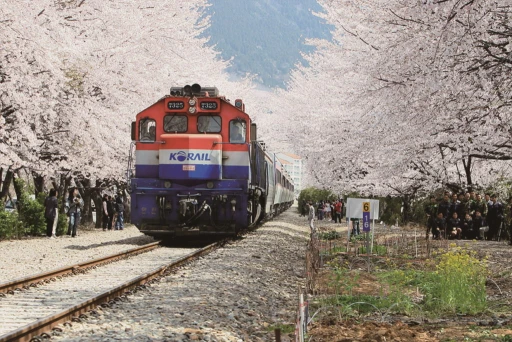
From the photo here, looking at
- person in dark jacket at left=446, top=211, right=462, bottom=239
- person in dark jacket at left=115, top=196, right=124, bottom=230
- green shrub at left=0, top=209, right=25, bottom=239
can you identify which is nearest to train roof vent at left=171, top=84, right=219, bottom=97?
green shrub at left=0, top=209, right=25, bottom=239

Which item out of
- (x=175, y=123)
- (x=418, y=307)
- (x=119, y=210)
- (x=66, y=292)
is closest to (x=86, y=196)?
(x=119, y=210)

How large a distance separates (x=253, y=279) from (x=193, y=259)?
10.9 ft

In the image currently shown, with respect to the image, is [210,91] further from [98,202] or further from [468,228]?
[98,202]

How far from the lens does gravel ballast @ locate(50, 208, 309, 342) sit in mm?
6559

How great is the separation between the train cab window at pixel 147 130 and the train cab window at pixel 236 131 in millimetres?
1958

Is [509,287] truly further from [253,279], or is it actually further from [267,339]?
[267,339]

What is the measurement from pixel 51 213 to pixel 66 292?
1383 centimetres

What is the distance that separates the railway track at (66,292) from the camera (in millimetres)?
6625

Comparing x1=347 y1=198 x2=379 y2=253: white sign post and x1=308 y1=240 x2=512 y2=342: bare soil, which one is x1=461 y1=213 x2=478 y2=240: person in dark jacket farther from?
x1=308 y1=240 x2=512 y2=342: bare soil

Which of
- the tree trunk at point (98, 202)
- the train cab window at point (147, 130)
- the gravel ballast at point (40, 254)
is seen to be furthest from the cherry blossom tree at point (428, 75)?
the tree trunk at point (98, 202)

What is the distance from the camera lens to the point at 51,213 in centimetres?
2245

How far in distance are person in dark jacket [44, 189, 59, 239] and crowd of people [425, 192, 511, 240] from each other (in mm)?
12108

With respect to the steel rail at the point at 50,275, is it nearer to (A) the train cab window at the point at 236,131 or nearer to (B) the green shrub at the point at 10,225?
(A) the train cab window at the point at 236,131

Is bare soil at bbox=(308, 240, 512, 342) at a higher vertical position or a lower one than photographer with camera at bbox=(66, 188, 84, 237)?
lower
